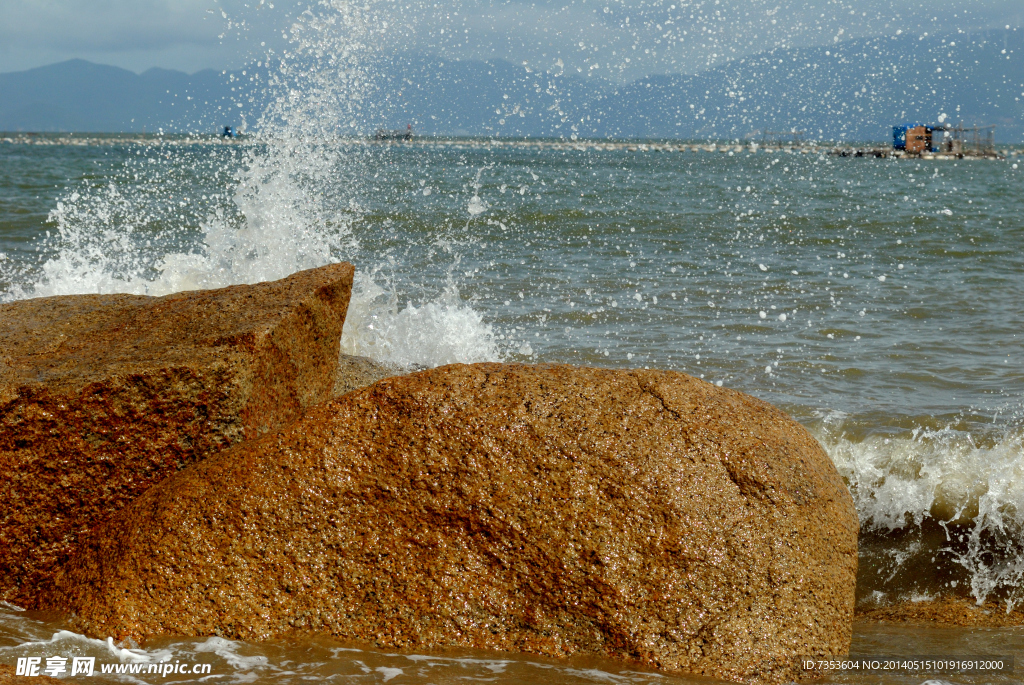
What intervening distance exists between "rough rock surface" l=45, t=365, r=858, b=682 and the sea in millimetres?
94

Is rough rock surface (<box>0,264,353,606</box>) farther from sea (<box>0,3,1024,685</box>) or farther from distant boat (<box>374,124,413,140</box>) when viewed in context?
distant boat (<box>374,124,413,140</box>)

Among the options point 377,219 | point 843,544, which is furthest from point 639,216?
point 843,544

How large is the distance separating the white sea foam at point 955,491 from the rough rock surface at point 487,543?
115 centimetres

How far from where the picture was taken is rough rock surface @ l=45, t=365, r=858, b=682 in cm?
226

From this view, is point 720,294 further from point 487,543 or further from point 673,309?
point 487,543

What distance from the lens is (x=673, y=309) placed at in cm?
754

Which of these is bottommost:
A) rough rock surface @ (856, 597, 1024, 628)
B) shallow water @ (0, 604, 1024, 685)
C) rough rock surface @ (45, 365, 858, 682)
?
rough rock surface @ (856, 597, 1024, 628)

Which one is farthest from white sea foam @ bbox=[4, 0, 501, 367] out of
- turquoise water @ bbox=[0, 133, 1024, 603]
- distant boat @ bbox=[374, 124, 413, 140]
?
distant boat @ bbox=[374, 124, 413, 140]

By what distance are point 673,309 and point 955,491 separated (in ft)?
12.9

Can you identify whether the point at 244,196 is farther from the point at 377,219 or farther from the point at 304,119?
the point at 304,119

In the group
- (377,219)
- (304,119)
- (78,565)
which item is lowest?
(78,565)

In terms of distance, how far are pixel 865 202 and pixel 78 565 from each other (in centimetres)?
1760

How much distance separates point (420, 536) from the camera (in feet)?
7.74

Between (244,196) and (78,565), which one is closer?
(78,565)
